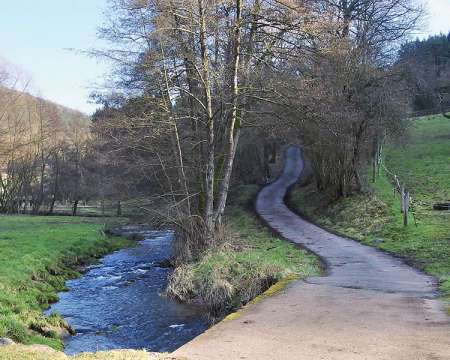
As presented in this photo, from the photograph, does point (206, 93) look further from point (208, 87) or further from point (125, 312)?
point (125, 312)

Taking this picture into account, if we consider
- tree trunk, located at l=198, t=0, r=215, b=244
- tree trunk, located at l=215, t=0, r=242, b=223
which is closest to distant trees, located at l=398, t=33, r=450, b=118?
tree trunk, located at l=215, t=0, r=242, b=223

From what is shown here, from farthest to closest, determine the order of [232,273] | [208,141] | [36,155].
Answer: [36,155] < [208,141] < [232,273]

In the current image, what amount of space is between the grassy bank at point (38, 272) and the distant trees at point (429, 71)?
67.0 feet

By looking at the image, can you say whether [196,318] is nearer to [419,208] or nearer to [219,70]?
[219,70]

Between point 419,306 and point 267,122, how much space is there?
409 inches

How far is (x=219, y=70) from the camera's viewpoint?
1748 centimetres

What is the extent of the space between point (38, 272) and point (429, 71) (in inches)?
1680

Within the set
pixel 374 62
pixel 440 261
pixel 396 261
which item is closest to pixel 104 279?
pixel 396 261

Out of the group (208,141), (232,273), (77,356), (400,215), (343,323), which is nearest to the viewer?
(77,356)

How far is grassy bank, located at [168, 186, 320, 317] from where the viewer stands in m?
13.2

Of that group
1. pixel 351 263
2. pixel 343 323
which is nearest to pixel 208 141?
pixel 351 263

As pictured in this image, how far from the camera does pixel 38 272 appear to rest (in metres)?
17.4

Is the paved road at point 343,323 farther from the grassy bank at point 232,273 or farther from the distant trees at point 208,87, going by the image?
the distant trees at point 208,87

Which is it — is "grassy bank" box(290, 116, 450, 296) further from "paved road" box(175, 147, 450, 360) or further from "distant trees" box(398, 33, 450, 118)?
"distant trees" box(398, 33, 450, 118)
